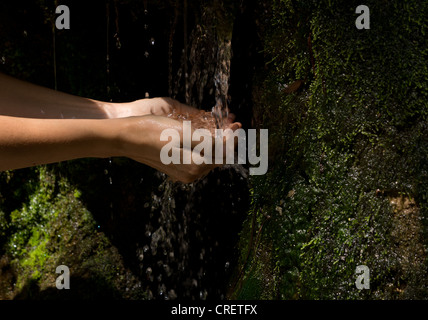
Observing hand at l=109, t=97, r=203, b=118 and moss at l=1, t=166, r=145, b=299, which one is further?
moss at l=1, t=166, r=145, b=299

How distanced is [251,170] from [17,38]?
1.26 metres

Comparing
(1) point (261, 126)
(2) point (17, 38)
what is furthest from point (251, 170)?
(2) point (17, 38)

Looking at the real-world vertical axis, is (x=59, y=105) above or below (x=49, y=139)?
above

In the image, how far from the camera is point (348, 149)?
4.51 ft

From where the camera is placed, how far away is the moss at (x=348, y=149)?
129 centimetres

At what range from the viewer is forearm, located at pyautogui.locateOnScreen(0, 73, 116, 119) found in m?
1.80

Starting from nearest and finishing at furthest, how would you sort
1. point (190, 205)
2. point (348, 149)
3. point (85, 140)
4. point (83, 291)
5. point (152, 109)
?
point (348, 149) → point (85, 140) → point (152, 109) → point (190, 205) → point (83, 291)

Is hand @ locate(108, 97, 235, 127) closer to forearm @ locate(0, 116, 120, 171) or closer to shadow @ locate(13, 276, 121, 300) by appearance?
forearm @ locate(0, 116, 120, 171)

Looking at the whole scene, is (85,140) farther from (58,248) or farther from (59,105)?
(58,248)

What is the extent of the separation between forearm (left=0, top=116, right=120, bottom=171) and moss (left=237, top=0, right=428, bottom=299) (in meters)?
0.53

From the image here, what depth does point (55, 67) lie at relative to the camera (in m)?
2.32

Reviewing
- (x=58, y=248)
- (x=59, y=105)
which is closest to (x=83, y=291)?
(x=58, y=248)

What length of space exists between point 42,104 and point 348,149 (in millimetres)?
1058

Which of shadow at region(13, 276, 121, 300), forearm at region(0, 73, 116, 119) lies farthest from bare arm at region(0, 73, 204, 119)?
shadow at region(13, 276, 121, 300)
